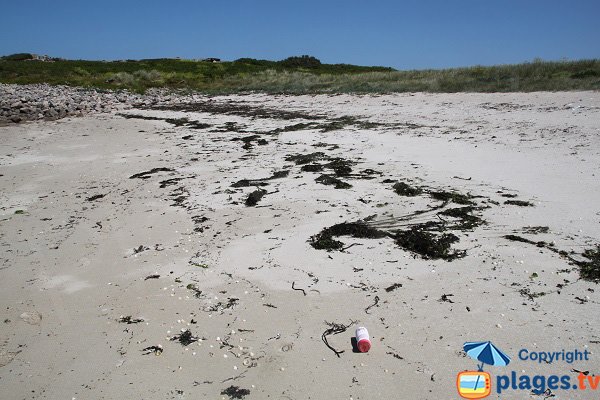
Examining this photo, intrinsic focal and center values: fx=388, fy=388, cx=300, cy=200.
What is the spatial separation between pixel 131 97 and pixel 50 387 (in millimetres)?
22822

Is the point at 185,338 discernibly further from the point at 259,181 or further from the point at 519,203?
the point at 519,203

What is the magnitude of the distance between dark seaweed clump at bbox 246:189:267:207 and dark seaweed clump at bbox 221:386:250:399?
3.50 metres

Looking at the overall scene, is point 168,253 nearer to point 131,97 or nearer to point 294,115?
point 294,115

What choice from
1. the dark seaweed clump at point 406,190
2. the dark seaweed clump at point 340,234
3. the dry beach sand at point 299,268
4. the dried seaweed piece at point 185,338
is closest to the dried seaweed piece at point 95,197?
the dry beach sand at point 299,268

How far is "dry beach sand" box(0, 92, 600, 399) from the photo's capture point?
2.94 meters

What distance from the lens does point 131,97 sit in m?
22.9

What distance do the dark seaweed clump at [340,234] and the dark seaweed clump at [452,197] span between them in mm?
1443

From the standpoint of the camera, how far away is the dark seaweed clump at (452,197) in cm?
554

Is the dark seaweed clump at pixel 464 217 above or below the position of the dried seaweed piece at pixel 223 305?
above

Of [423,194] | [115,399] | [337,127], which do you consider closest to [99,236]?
[115,399]

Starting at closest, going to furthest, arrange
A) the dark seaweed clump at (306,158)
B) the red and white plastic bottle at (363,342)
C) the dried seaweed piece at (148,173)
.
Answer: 1. the red and white plastic bottle at (363,342)
2. the dried seaweed piece at (148,173)
3. the dark seaweed clump at (306,158)

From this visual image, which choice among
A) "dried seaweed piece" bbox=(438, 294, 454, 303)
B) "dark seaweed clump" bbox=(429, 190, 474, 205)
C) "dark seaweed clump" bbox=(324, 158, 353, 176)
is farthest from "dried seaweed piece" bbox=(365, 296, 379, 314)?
"dark seaweed clump" bbox=(324, 158, 353, 176)

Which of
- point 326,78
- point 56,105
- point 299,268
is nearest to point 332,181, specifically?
point 299,268

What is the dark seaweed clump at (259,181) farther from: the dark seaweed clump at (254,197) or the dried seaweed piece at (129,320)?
the dried seaweed piece at (129,320)
